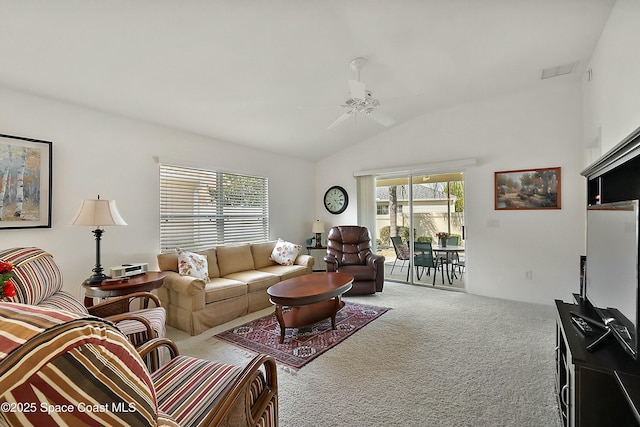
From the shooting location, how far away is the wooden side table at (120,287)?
2670 mm

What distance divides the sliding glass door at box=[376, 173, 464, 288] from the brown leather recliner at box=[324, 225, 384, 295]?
0.76 meters

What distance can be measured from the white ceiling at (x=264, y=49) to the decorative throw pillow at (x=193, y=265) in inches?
67.0

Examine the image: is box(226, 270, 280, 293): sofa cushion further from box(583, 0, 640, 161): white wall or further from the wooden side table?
Answer: box(583, 0, 640, 161): white wall

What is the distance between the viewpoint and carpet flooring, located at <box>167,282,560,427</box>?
1884 millimetres

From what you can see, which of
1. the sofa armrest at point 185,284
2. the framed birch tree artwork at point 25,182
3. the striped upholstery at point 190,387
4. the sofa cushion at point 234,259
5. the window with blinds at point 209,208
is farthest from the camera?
the sofa cushion at point 234,259

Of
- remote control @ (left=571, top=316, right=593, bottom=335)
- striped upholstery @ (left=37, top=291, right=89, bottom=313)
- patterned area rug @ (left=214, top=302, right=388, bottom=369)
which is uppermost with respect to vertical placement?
striped upholstery @ (left=37, top=291, right=89, bottom=313)

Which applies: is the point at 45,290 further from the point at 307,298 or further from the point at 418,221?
the point at 418,221

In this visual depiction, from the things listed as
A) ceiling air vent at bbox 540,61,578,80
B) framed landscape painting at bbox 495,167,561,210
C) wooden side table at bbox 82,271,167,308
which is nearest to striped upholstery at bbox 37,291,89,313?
wooden side table at bbox 82,271,167,308

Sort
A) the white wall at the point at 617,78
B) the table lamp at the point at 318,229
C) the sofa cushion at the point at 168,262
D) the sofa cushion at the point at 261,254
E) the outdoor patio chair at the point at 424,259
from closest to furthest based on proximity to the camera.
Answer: the white wall at the point at 617,78
the sofa cushion at the point at 168,262
the sofa cushion at the point at 261,254
the outdoor patio chair at the point at 424,259
the table lamp at the point at 318,229

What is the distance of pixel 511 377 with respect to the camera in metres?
2.27

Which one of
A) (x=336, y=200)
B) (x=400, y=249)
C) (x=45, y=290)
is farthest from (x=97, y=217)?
(x=400, y=249)

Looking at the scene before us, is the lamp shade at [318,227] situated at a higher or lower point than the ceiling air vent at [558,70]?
lower

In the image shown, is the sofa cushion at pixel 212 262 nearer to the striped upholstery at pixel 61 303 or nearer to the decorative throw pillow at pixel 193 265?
the decorative throw pillow at pixel 193 265

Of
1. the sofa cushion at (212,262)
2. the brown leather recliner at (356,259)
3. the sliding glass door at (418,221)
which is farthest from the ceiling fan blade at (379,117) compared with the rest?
the sofa cushion at (212,262)
